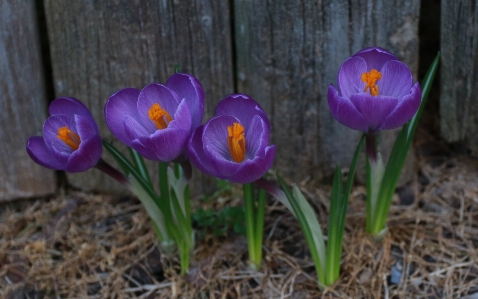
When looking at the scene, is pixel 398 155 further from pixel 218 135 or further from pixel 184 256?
pixel 184 256

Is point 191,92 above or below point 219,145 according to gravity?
above

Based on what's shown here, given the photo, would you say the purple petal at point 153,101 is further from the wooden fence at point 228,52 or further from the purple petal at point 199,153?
the wooden fence at point 228,52

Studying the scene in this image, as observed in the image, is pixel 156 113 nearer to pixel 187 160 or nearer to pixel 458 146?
pixel 187 160

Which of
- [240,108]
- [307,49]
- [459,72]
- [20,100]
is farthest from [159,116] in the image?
[459,72]

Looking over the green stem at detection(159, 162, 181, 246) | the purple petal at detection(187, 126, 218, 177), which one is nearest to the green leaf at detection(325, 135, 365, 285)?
the purple petal at detection(187, 126, 218, 177)

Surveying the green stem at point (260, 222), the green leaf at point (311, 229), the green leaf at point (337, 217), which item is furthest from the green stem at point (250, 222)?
the green leaf at point (337, 217)

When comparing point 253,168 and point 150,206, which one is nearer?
point 253,168

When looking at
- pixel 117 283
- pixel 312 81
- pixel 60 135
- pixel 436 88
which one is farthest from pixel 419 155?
pixel 60 135
